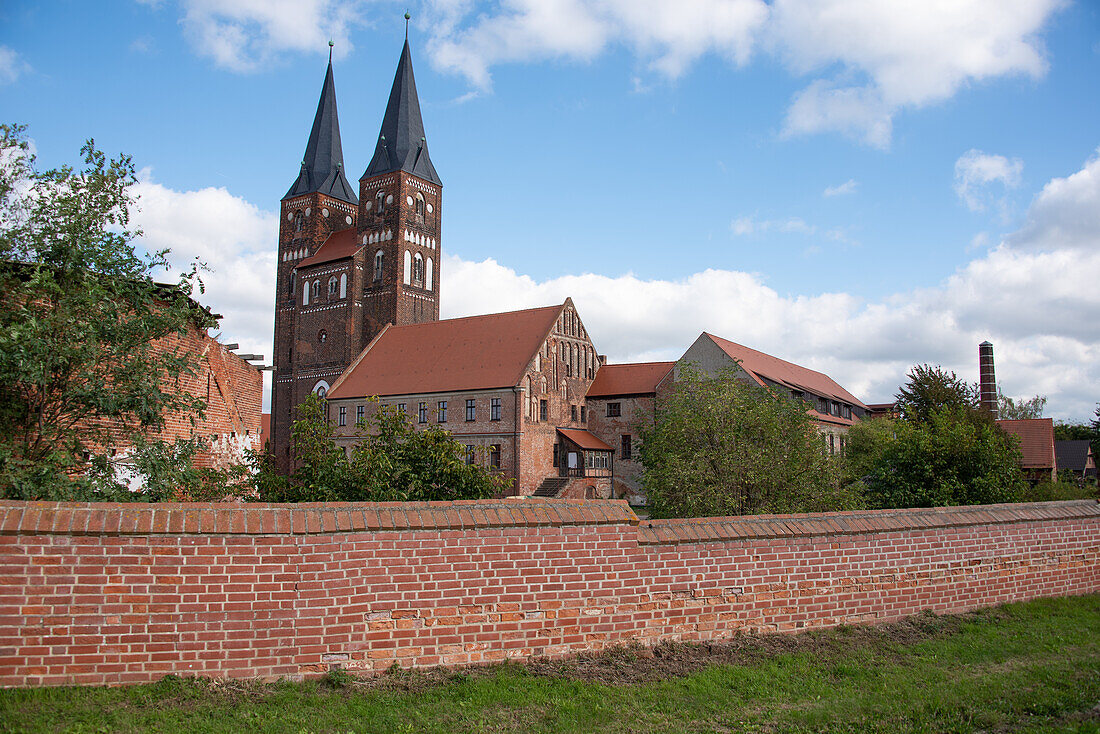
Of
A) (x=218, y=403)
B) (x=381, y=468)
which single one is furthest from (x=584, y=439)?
(x=381, y=468)

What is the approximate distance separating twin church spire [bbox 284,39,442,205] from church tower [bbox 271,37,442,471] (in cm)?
10

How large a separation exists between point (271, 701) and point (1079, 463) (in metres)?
69.6

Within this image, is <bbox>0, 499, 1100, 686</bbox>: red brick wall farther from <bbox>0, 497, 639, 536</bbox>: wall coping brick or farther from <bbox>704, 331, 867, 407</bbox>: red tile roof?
<bbox>704, 331, 867, 407</bbox>: red tile roof

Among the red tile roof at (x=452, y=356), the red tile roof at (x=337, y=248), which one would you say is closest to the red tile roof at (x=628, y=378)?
the red tile roof at (x=452, y=356)

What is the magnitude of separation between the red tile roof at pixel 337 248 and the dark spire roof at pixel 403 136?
5059 millimetres

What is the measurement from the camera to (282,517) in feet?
21.5

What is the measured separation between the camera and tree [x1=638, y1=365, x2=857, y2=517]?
17.2 m

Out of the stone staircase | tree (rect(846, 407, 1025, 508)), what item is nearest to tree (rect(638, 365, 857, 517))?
tree (rect(846, 407, 1025, 508))

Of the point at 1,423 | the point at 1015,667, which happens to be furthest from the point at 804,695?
the point at 1,423

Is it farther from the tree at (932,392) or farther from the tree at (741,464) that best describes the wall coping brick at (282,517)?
the tree at (932,392)

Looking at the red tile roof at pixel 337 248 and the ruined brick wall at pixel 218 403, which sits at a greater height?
the red tile roof at pixel 337 248

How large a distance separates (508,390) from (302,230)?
29332 mm

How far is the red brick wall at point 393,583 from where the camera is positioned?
238 inches

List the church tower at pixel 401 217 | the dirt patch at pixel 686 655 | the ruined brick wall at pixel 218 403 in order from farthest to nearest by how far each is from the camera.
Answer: the church tower at pixel 401 217, the ruined brick wall at pixel 218 403, the dirt patch at pixel 686 655
